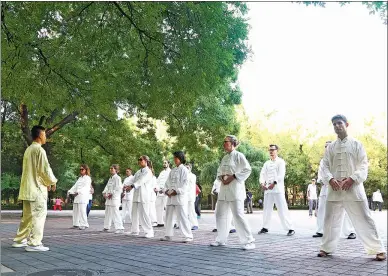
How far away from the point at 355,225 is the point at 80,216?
28.8ft

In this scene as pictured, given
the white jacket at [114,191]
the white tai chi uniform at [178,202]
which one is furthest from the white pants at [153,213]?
the white tai chi uniform at [178,202]

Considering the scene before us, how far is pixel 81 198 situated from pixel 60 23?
6.10 meters

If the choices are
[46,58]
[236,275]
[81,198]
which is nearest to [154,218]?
[81,198]

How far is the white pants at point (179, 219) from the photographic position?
8406 mm

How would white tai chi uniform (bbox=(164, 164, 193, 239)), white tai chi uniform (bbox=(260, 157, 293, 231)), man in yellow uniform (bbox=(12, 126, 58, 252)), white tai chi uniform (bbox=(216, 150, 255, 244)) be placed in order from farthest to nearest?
white tai chi uniform (bbox=(260, 157, 293, 231))
white tai chi uniform (bbox=(164, 164, 193, 239))
white tai chi uniform (bbox=(216, 150, 255, 244))
man in yellow uniform (bbox=(12, 126, 58, 252))

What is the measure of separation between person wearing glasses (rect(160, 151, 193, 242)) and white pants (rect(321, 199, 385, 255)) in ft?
10.2

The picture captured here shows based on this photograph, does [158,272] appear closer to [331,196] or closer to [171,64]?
[331,196]

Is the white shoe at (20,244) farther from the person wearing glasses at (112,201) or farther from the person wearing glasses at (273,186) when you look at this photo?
the person wearing glasses at (273,186)

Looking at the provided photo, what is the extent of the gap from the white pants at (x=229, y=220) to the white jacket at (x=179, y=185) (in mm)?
1208

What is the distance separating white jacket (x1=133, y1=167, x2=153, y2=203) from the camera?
9797 mm

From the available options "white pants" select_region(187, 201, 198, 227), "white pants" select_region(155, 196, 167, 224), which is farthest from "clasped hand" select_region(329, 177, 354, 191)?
"white pants" select_region(155, 196, 167, 224)

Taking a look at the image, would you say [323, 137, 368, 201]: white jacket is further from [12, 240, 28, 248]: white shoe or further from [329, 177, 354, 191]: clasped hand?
[12, 240, 28, 248]: white shoe

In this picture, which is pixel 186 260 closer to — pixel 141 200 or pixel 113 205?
pixel 141 200

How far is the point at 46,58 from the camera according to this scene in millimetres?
7777
